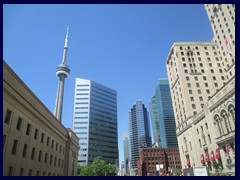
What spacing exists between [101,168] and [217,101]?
53.0 m

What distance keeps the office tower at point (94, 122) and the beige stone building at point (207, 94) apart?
7375 centimetres

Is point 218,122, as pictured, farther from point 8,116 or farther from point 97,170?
point 97,170

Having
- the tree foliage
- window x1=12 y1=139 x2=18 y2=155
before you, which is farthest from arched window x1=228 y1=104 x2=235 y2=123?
the tree foliage

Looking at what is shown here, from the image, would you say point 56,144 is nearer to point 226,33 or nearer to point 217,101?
point 217,101

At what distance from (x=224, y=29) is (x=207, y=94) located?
21.4 meters

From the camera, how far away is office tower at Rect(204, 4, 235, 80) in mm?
61553

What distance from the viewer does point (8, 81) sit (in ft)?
84.2

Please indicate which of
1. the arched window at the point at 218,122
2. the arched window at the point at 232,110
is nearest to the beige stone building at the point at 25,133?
the arched window at the point at 232,110

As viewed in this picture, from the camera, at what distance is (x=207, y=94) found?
67562mm

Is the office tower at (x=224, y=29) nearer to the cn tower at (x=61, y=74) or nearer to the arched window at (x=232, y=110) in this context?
the arched window at (x=232, y=110)

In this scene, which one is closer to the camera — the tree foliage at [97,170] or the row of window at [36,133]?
the row of window at [36,133]

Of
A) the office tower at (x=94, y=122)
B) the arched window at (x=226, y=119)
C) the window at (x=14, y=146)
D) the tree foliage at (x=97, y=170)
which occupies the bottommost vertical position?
the tree foliage at (x=97, y=170)

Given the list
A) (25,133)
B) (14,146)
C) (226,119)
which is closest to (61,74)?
(25,133)

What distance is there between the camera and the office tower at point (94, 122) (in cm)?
13425
